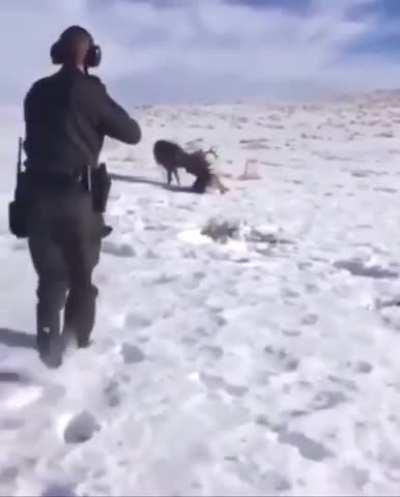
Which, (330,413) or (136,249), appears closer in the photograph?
(330,413)

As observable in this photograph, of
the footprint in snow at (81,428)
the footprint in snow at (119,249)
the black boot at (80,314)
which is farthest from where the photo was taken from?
the footprint in snow at (119,249)

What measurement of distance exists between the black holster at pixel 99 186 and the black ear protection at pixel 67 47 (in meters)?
0.61

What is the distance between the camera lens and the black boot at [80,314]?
541 centimetres

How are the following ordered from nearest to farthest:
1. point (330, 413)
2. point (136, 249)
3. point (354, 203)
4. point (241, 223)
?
point (330, 413) → point (136, 249) → point (241, 223) → point (354, 203)

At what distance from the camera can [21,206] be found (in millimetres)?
5168

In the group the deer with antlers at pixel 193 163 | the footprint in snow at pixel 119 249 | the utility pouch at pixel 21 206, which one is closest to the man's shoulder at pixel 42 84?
the utility pouch at pixel 21 206

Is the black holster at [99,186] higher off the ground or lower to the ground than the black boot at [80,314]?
higher

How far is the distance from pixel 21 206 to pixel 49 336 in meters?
0.79

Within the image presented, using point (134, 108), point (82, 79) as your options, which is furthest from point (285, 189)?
point (134, 108)

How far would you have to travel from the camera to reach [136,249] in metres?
9.01

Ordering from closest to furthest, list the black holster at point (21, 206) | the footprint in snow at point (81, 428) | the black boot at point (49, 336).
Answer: the footprint in snow at point (81, 428)
the black holster at point (21, 206)
the black boot at point (49, 336)

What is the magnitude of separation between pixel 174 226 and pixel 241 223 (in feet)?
2.68

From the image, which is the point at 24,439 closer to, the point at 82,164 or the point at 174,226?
the point at 82,164

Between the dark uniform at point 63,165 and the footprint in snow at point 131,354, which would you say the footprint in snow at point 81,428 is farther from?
the footprint in snow at point 131,354
